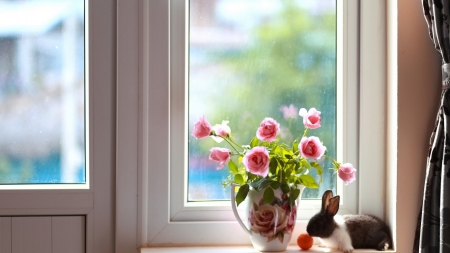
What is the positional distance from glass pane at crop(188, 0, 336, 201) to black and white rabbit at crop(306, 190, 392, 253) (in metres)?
Answer: 0.20

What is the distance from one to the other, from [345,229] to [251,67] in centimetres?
61

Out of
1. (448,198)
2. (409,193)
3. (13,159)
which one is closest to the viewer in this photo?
(448,198)

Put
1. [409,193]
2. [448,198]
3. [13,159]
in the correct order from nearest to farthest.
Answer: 1. [448,198]
2. [409,193]
3. [13,159]

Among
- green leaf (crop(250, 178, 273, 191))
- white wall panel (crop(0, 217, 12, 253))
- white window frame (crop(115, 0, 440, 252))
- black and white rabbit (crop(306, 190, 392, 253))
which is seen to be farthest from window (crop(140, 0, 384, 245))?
white wall panel (crop(0, 217, 12, 253))

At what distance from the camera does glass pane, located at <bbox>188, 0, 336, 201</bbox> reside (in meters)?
2.08

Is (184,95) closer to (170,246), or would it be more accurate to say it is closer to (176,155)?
(176,155)

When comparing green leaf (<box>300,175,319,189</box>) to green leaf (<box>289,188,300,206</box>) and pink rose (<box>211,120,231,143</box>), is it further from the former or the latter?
pink rose (<box>211,120,231,143</box>)

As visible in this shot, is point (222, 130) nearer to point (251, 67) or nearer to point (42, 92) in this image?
point (251, 67)

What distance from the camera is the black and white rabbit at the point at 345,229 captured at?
1892mm

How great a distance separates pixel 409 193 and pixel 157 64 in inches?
34.3

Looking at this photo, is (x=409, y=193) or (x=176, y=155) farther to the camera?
(x=176, y=155)

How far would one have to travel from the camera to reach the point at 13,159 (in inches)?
80.0

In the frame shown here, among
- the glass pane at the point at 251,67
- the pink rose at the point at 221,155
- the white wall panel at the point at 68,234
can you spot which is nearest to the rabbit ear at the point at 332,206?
the glass pane at the point at 251,67

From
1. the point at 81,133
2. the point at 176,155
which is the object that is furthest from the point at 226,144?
the point at 81,133
